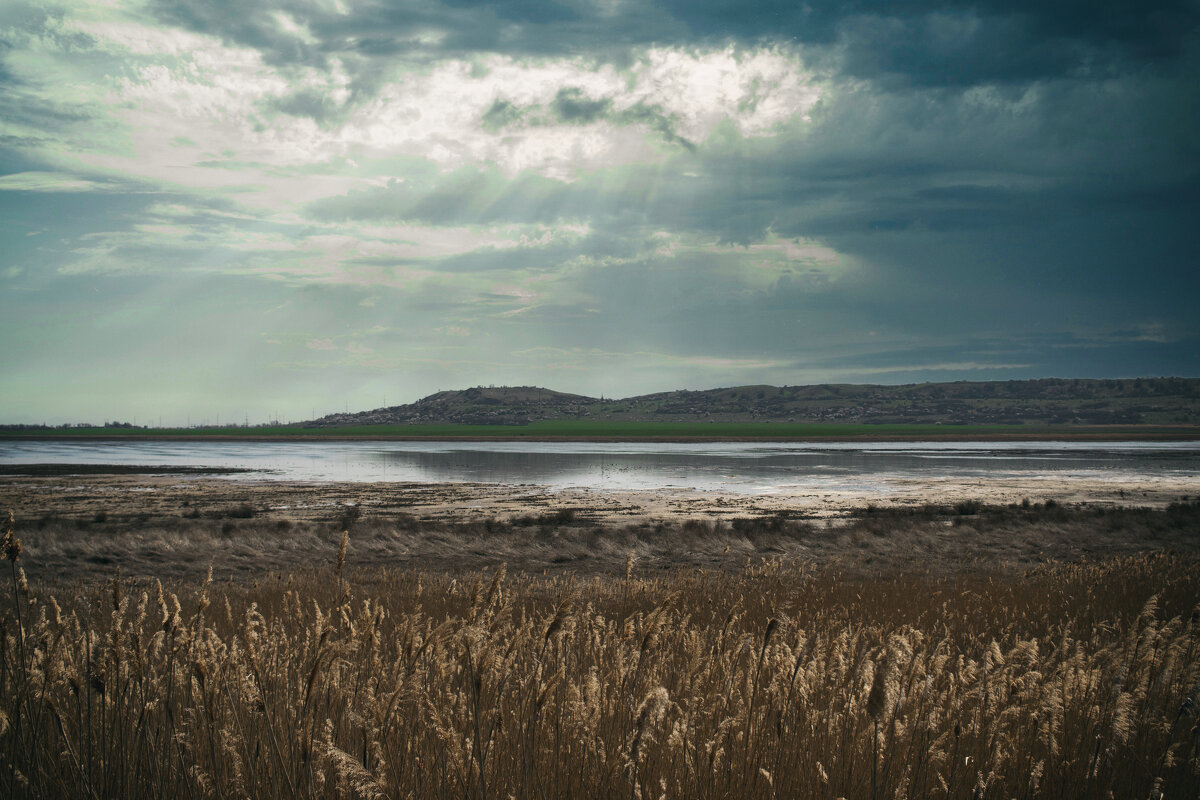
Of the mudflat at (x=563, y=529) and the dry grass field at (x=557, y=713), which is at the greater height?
the dry grass field at (x=557, y=713)

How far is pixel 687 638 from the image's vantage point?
7.21 meters

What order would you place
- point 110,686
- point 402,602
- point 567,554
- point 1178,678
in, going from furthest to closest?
point 567,554 < point 402,602 < point 1178,678 < point 110,686

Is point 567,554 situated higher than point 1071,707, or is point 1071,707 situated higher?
point 1071,707

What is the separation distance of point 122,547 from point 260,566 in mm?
3954

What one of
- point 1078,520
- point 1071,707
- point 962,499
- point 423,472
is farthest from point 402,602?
point 423,472

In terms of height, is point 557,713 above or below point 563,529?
above

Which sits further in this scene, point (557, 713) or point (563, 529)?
point (563, 529)

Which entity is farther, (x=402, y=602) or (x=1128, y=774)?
(x=402, y=602)

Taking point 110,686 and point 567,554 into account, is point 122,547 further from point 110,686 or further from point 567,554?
point 110,686

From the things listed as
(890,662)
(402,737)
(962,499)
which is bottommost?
(962,499)

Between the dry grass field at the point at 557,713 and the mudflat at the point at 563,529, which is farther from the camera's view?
the mudflat at the point at 563,529

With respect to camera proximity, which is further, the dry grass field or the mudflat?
the mudflat

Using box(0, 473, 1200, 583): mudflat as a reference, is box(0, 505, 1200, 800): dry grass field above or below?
above

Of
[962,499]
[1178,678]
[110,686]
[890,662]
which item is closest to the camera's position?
[890,662]
